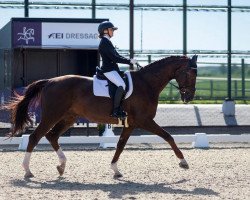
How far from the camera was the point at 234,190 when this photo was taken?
8648 millimetres

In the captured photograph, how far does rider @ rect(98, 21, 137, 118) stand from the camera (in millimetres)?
10141

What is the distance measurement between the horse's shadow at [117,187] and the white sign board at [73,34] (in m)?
7.79

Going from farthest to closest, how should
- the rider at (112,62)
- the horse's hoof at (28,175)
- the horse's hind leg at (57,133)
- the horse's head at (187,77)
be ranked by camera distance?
1. the horse's hind leg at (57,133)
2. the horse's head at (187,77)
3. the rider at (112,62)
4. the horse's hoof at (28,175)

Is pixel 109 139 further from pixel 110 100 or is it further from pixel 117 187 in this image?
pixel 117 187

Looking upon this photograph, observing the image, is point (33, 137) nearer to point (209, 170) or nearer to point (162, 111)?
point (209, 170)

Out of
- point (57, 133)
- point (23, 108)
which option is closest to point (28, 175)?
point (57, 133)

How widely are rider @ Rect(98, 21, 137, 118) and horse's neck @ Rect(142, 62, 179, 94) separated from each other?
470mm

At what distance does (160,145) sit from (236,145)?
1.89 metres

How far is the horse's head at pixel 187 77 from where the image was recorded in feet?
34.0

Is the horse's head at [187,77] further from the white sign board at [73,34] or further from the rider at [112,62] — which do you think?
the white sign board at [73,34]

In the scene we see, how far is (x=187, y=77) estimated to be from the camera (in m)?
10.4

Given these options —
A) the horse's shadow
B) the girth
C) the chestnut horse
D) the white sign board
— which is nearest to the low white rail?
the white sign board

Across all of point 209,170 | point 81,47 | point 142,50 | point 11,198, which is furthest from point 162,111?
point 11,198

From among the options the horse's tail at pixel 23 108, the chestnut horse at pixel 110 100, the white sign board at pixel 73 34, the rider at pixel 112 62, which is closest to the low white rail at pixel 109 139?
the white sign board at pixel 73 34
